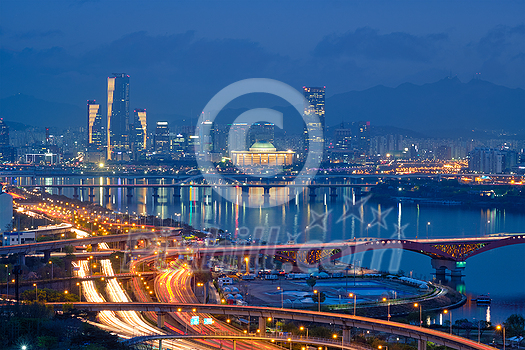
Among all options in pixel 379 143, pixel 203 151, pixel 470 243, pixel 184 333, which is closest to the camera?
pixel 184 333

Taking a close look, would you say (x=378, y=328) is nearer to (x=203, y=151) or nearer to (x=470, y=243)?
(x=470, y=243)

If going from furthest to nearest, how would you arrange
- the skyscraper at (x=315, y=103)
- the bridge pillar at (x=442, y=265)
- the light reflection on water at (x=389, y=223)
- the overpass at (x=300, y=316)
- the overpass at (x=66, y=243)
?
the skyscraper at (x=315, y=103) → the bridge pillar at (x=442, y=265) → the overpass at (x=66, y=243) → the light reflection on water at (x=389, y=223) → the overpass at (x=300, y=316)

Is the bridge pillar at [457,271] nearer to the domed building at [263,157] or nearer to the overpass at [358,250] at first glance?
the overpass at [358,250]

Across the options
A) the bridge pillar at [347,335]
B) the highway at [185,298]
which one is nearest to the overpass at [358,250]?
the highway at [185,298]

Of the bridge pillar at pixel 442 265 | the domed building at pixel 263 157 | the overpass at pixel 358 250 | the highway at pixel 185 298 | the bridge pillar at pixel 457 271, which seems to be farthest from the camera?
the domed building at pixel 263 157

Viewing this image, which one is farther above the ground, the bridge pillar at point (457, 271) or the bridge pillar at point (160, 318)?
the bridge pillar at point (160, 318)


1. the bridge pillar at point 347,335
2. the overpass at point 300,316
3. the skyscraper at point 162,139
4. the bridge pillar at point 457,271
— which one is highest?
the skyscraper at point 162,139

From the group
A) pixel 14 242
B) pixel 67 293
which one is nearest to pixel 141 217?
pixel 14 242
